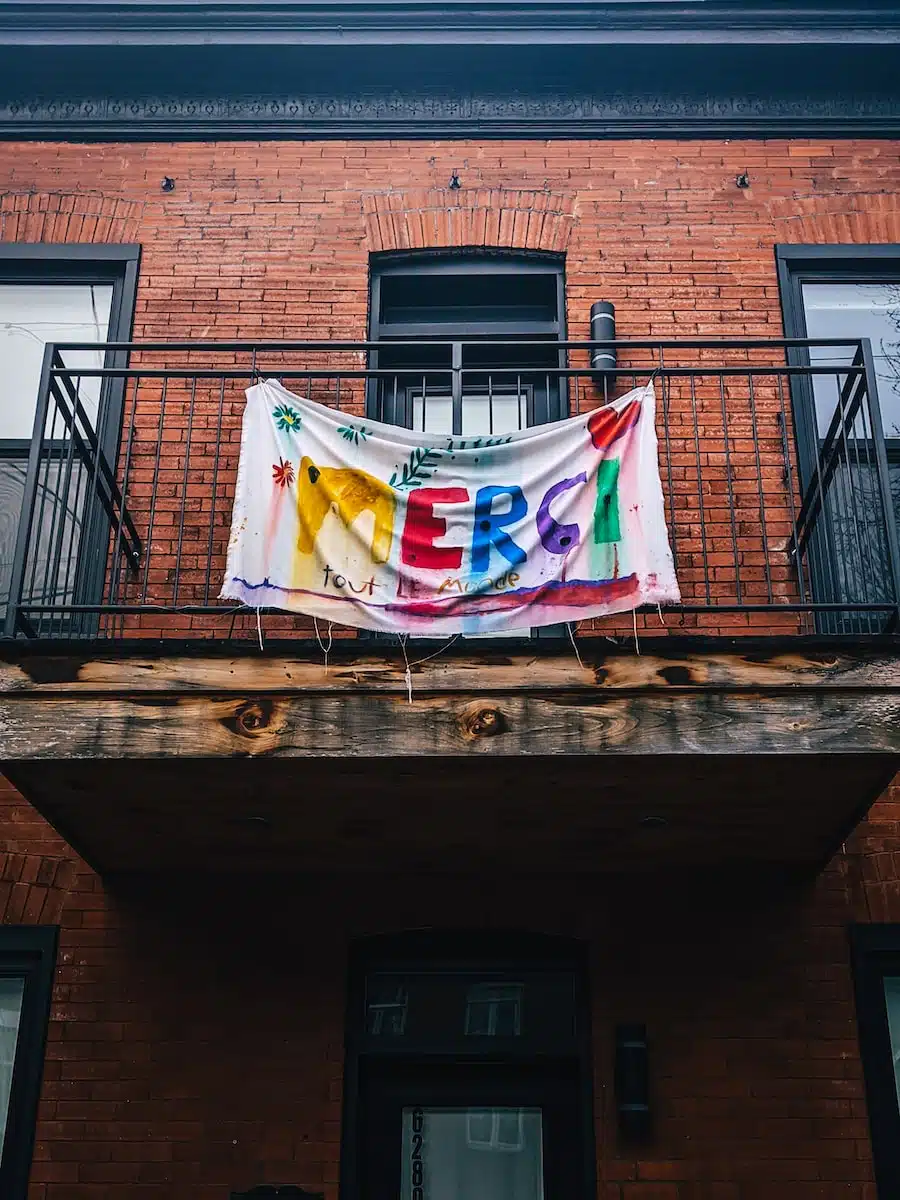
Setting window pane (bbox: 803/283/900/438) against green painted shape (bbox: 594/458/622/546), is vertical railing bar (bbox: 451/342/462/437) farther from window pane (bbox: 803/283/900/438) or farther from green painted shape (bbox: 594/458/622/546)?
window pane (bbox: 803/283/900/438)

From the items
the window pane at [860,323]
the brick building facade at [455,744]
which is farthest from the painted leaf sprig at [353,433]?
the window pane at [860,323]

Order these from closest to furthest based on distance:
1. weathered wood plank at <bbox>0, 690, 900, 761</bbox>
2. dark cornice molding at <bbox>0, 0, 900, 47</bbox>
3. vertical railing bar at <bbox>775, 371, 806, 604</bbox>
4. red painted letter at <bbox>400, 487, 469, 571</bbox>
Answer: weathered wood plank at <bbox>0, 690, 900, 761</bbox> < red painted letter at <bbox>400, 487, 469, 571</bbox> < vertical railing bar at <bbox>775, 371, 806, 604</bbox> < dark cornice molding at <bbox>0, 0, 900, 47</bbox>

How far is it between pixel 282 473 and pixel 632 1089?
295 centimetres

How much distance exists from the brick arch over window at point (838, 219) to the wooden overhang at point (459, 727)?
332cm

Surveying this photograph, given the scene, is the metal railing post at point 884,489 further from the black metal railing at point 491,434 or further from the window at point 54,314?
the window at point 54,314

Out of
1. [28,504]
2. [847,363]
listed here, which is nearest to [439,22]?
[847,363]

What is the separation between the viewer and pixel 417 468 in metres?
5.31

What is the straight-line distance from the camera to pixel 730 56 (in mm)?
7723

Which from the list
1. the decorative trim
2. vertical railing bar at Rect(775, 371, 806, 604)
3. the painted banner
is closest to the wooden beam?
the painted banner

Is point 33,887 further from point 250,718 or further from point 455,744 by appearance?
point 455,744

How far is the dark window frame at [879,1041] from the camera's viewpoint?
17.8ft

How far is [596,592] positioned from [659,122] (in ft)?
12.8

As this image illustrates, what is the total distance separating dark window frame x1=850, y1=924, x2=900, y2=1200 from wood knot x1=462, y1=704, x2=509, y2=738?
2165 millimetres

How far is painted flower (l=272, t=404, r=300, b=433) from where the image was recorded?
17.6ft
